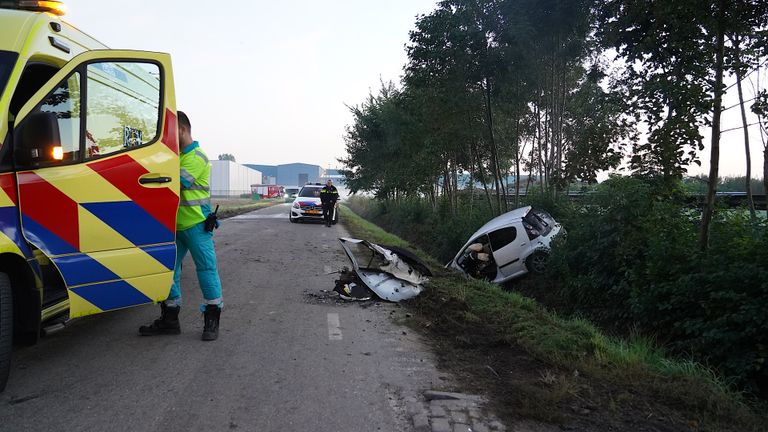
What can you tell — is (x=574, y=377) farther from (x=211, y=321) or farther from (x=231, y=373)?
(x=211, y=321)

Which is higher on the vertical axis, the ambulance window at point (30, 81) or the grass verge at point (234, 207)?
the ambulance window at point (30, 81)

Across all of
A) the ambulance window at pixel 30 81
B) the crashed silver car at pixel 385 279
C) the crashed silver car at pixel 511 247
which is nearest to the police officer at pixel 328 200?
the crashed silver car at pixel 511 247

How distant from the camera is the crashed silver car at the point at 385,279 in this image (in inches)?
271

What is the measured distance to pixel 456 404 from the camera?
339cm

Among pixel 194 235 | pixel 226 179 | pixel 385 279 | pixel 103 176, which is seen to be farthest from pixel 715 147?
pixel 226 179

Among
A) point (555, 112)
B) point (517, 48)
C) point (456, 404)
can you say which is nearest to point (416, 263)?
point (456, 404)

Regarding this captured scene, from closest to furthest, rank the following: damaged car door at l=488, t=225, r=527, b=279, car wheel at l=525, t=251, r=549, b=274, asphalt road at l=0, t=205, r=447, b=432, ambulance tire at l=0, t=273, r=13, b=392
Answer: asphalt road at l=0, t=205, r=447, b=432
ambulance tire at l=0, t=273, r=13, b=392
car wheel at l=525, t=251, r=549, b=274
damaged car door at l=488, t=225, r=527, b=279

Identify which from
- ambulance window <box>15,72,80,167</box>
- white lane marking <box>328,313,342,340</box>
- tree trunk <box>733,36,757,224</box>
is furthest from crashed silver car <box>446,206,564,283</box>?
ambulance window <box>15,72,80,167</box>

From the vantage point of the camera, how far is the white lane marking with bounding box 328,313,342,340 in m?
5.01

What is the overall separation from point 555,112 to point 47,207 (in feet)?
46.8

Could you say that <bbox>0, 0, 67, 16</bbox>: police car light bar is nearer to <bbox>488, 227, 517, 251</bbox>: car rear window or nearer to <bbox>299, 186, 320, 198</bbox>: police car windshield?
<bbox>488, 227, 517, 251</bbox>: car rear window

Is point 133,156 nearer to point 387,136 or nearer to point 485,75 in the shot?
point 485,75

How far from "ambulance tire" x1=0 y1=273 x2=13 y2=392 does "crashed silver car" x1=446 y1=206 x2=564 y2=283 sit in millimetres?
9440

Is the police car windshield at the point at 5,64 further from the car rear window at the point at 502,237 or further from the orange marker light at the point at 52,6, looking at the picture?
the car rear window at the point at 502,237
